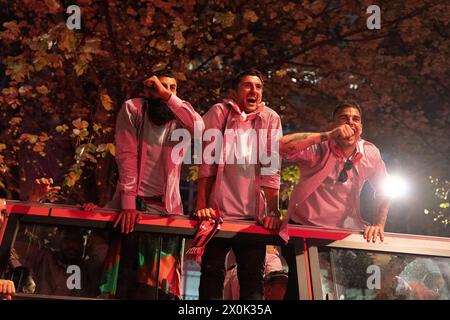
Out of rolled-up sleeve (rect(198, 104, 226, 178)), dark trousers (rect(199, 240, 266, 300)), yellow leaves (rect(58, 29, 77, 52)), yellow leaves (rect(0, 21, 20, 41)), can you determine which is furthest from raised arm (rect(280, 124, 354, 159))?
yellow leaves (rect(0, 21, 20, 41))

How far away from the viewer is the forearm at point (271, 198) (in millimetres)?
4066

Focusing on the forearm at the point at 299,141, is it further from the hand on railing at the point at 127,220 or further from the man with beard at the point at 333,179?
the hand on railing at the point at 127,220

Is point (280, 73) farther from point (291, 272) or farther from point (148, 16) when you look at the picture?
point (291, 272)

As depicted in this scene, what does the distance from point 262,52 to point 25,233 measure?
23.3 ft

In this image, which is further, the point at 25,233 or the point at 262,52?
the point at 262,52

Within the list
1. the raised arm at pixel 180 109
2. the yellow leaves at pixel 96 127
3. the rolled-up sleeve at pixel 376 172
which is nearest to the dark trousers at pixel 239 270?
the raised arm at pixel 180 109

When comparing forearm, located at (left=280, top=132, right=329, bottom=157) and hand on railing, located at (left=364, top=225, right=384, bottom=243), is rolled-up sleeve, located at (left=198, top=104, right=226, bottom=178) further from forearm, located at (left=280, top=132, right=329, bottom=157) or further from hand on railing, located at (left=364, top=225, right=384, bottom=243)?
hand on railing, located at (left=364, top=225, right=384, bottom=243)

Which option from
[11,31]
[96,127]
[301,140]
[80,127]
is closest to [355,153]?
[301,140]

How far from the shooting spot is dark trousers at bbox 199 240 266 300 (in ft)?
11.5

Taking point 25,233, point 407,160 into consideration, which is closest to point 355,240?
point 25,233

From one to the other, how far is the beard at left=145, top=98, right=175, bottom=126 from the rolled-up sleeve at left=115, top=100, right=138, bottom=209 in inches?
5.4

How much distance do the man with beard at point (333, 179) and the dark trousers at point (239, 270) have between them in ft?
2.12

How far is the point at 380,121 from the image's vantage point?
12.3 m
